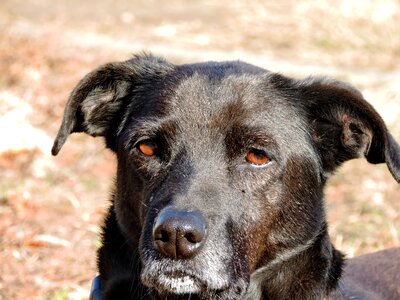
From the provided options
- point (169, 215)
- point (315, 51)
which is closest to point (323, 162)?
point (169, 215)

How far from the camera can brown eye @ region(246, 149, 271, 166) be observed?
15.2 ft

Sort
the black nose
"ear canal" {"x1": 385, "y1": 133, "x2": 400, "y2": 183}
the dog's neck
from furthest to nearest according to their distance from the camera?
the dog's neck → "ear canal" {"x1": 385, "y1": 133, "x2": 400, "y2": 183} → the black nose

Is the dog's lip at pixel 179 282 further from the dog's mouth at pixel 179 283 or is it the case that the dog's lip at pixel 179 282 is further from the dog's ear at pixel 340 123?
the dog's ear at pixel 340 123

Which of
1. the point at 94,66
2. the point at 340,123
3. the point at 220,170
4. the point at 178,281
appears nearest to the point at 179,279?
the point at 178,281

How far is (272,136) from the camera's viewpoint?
471 centimetres

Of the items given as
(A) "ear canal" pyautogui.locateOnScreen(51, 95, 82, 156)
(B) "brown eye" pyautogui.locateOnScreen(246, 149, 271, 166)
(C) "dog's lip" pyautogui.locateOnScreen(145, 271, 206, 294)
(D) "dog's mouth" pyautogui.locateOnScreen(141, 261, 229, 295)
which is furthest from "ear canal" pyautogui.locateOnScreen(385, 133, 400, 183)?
(A) "ear canal" pyautogui.locateOnScreen(51, 95, 82, 156)

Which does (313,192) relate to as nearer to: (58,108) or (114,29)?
(58,108)

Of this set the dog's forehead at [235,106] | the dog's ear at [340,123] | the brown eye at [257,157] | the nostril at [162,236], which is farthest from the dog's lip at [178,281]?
the dog's ear at [340,123]

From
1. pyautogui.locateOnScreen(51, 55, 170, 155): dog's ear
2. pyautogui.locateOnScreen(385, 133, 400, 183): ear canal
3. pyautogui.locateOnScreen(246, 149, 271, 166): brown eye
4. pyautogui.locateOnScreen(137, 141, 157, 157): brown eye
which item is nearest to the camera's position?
pyautogui.locateOnScreen(385, 133, 400, 183): ear canal

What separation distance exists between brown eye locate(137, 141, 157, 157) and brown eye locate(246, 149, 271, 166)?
0.50m

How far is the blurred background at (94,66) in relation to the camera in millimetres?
7273

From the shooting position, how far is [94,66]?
1227cm

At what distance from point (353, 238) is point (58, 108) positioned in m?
4.23

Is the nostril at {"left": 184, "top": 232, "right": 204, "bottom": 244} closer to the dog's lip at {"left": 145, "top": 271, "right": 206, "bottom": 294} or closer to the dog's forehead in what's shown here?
the dog's lip at {"left": 145, "top": 271, "right": 206, "bottom": 294}
